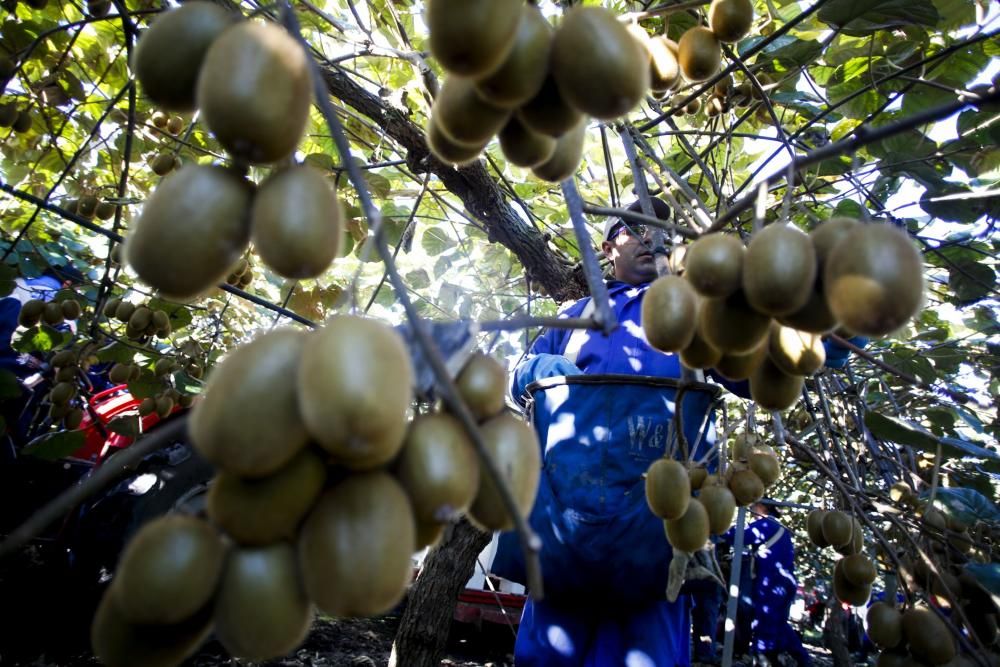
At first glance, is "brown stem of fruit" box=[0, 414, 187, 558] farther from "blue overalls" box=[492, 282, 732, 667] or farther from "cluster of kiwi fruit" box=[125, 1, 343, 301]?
"blue overalls" box=[492, 282, 732, 667]

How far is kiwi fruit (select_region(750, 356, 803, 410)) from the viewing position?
878 mm

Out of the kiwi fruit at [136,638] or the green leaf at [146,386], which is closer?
the kiwi fruit at [136,638]

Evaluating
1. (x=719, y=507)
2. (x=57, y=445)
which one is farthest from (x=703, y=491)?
(x=57, y=445)

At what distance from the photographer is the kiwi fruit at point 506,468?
58 cm

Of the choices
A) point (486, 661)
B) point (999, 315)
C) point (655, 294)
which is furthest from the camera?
point (486, 661)

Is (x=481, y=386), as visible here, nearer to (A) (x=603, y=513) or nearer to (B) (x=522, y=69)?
(B) (x=522, y=69)

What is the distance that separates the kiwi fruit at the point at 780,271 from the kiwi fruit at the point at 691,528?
1.90 feet

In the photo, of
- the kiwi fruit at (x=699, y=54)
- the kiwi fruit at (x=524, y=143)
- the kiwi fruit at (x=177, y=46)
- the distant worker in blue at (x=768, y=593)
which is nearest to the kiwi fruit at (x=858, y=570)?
the kiwi fruit at (x=699, y=54)

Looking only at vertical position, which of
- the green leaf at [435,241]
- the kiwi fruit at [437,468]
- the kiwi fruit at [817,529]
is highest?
the green leaf at [435,241]

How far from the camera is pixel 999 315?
10.6 feet

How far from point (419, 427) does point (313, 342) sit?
12 centimetres

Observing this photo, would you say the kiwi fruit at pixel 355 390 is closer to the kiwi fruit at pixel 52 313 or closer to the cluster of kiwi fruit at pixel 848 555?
the cluster of kiwi fruit at pixel 848 555

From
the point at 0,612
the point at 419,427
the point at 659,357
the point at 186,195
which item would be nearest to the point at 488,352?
the point at 419,427

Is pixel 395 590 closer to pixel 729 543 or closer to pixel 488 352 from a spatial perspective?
pixel 488 352
